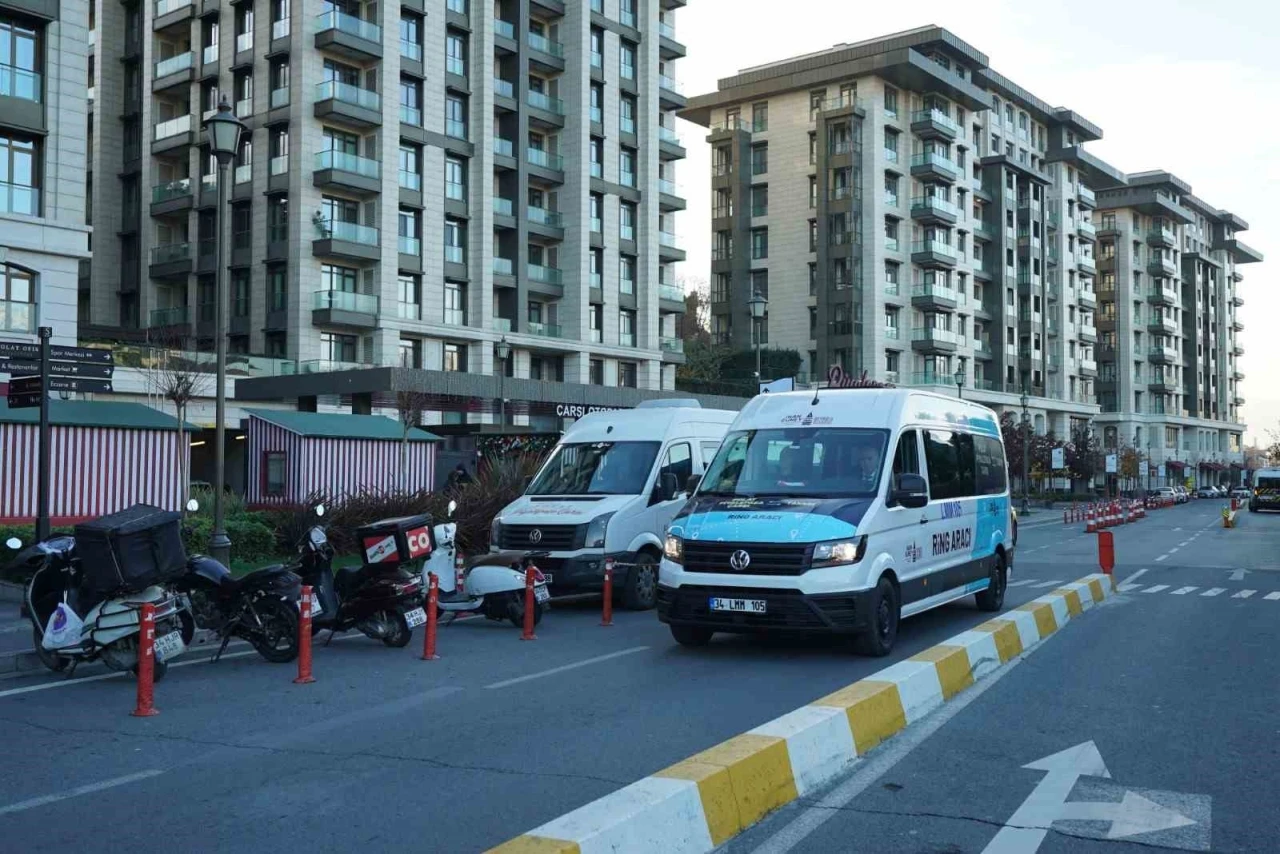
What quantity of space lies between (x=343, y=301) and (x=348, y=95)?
8258 mm

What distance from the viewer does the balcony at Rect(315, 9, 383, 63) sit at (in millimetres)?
48000

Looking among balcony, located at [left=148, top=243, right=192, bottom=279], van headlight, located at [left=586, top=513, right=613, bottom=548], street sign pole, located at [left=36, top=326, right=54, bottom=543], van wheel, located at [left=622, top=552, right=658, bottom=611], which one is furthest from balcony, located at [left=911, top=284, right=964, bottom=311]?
street sign pole, located at [left=36, top=326, right=54, bottom=543]

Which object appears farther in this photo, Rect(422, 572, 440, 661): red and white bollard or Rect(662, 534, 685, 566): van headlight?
Rect(422, 572, 440, 661): red and white bollard

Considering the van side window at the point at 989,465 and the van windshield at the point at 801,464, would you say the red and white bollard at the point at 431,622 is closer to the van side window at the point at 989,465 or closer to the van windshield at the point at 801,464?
the van windshield at the point at 801,464

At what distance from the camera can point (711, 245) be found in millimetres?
81375

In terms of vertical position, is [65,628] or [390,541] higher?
[390,541]

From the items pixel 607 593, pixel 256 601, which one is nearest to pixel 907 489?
pixel 607 593

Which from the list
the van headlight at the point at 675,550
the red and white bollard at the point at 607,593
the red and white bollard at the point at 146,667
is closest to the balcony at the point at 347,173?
the red and white bollard at the point at 607,593

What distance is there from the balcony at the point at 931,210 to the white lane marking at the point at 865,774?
70198 millimetres

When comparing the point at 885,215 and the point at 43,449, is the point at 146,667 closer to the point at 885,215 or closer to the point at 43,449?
the point at 43,449

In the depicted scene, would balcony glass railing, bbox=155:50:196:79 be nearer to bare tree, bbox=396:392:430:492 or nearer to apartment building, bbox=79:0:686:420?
apartment building, bbox=79:0:686:420

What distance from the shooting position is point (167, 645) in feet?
30.7

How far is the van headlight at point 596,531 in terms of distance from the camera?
47.5 ft

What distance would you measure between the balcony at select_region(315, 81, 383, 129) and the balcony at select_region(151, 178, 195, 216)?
30.0 feet
